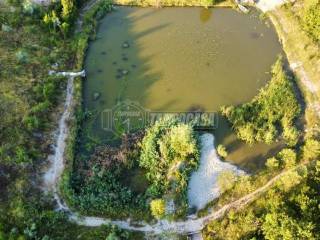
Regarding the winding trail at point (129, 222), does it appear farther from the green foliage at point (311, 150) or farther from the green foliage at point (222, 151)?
the green foliage at point (222, 151)

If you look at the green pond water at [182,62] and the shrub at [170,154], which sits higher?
the green pond water at [182,62]

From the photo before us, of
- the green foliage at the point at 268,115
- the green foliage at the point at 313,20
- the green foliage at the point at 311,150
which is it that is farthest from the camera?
the green foliage at the point at 313,20

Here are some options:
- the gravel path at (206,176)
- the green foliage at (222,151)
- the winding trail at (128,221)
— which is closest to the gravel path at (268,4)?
the gravel path at (206,176)

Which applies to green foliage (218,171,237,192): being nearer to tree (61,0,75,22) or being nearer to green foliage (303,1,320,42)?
green foliage (303,1,320,42)

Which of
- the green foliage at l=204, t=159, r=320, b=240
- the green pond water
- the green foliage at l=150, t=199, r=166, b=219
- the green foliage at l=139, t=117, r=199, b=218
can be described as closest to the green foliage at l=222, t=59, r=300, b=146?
the green pond water

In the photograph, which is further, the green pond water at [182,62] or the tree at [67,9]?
the tree at [67,9]

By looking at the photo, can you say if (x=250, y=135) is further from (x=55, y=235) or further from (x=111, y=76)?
(x=55, y=235)
